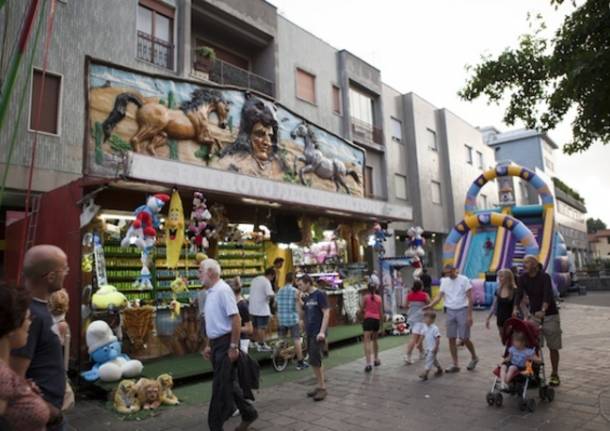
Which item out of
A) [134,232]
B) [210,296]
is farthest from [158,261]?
[210,296]

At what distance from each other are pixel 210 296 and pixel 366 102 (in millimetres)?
20084

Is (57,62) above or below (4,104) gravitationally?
above

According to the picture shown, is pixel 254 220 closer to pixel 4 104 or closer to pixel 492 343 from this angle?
pixel 492 343

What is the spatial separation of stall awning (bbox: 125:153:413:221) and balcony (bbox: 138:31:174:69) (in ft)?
23.6

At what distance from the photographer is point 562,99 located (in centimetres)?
647

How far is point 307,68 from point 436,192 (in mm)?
12673

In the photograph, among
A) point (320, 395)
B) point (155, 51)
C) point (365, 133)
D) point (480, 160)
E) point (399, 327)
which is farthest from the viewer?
point (480, 160)

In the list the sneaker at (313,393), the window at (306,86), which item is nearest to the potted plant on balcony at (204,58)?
the window at (306,86)

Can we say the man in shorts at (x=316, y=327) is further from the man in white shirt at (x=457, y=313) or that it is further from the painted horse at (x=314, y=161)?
the painted horse at (x=314, y=161)

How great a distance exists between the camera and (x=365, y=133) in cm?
2255

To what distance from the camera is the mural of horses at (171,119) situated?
29.2ft

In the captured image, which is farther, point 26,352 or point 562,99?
point 562,99

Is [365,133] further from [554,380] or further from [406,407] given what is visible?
[406,407]

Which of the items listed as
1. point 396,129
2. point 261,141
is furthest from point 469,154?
point 261,141
